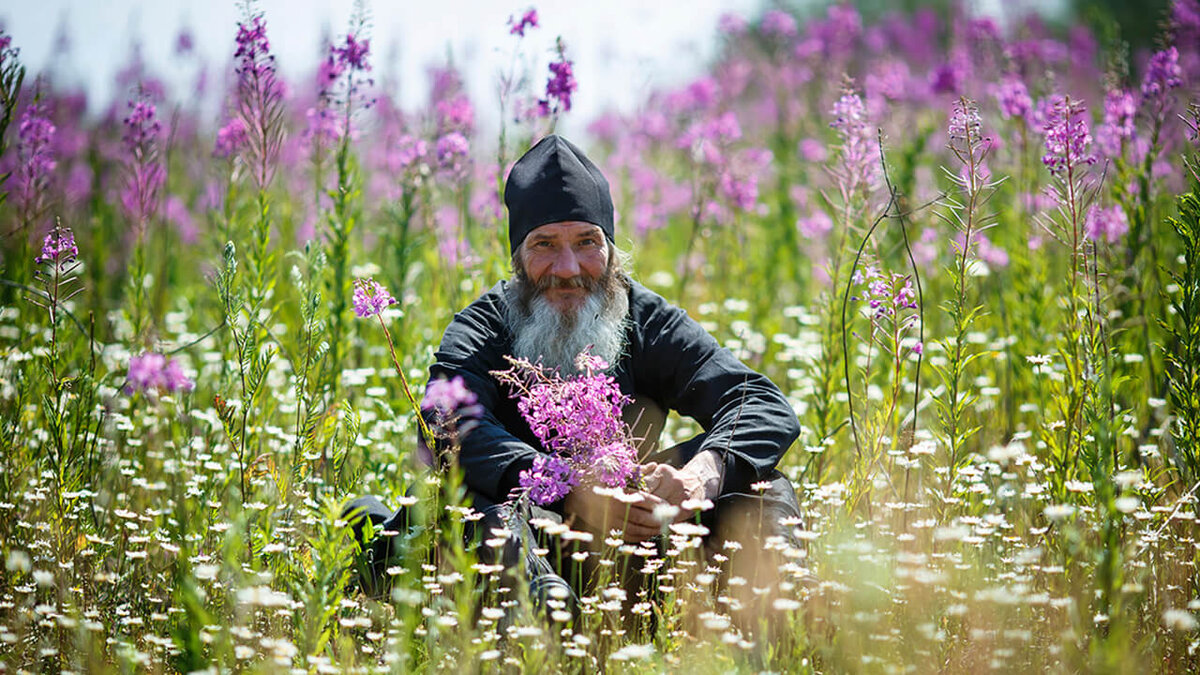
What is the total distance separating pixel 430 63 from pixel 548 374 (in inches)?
193

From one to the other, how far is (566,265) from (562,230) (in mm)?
138

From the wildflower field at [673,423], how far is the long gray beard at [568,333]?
0.50 meters

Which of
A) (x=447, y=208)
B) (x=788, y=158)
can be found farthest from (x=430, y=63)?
(x=788, y=158)

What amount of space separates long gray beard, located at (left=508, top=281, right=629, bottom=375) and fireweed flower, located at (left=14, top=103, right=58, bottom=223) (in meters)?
2.19

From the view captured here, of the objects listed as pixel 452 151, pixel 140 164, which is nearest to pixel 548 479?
pixel 452 151

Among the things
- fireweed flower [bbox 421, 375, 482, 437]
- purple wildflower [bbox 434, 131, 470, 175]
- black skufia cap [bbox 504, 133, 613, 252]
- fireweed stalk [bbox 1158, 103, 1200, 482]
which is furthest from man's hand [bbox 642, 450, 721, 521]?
purple wildflower [bbox 434, 131, 470, 175]

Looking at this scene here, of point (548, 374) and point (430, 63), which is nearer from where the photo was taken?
point (548, 374)

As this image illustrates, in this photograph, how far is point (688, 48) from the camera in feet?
31.1

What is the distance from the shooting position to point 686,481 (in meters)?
3.30

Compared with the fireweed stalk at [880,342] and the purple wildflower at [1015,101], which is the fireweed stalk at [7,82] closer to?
the fireweed stalk at [880,342]

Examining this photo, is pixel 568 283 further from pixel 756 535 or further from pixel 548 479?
pixel 756 535

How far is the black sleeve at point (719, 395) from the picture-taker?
3.51 metres

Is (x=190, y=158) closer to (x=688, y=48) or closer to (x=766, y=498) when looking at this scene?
(x=688, y=48)

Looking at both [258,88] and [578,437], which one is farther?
[258,88]
